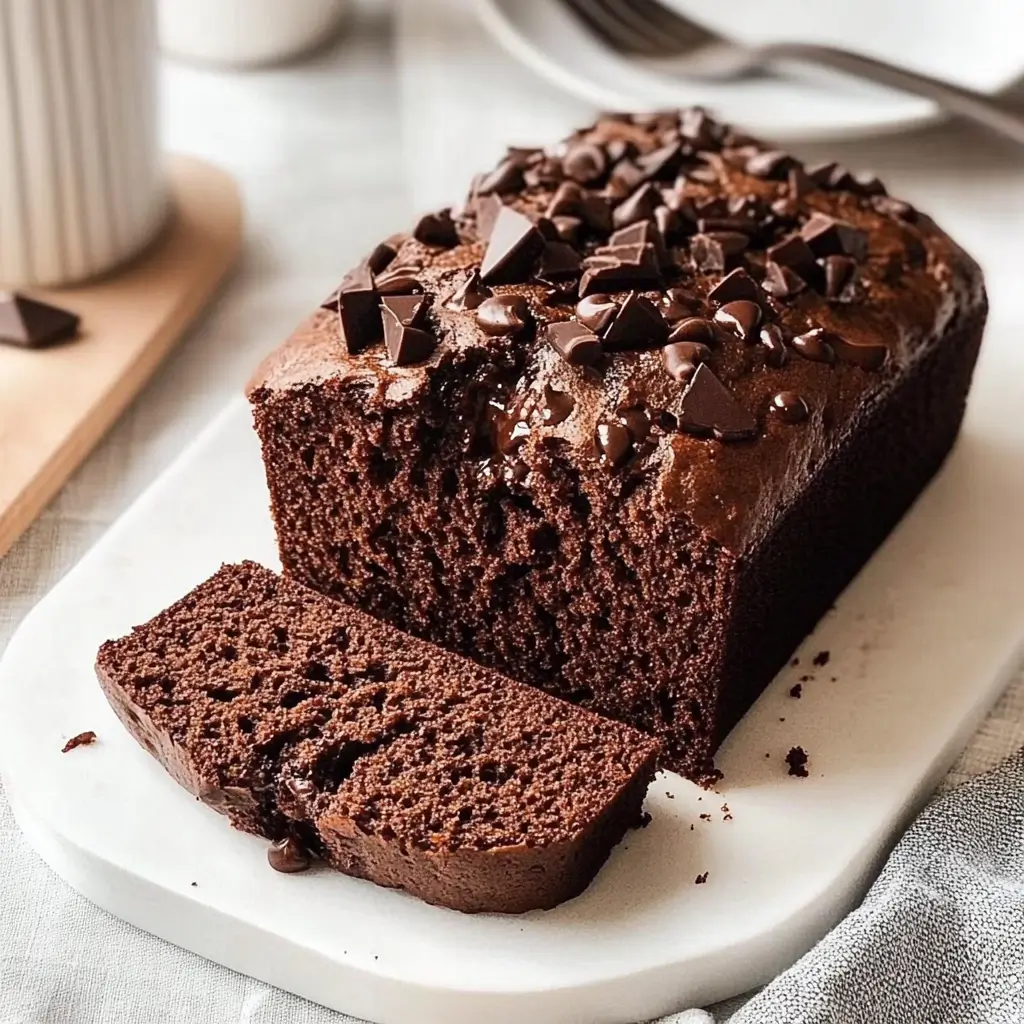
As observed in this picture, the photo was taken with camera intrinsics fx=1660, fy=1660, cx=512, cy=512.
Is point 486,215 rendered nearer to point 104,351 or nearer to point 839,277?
point 839,277

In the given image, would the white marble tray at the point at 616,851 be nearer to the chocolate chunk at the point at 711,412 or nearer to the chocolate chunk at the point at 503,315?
the chocolate chunk at the point at 711,412

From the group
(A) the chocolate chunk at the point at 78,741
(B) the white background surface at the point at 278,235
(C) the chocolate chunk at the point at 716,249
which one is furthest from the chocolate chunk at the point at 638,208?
(A) the chocolate chunk at the point at 78,741

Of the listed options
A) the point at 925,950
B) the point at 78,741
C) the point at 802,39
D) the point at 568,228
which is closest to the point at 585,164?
the point at 568,228

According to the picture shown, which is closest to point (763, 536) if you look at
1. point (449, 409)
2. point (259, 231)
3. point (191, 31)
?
point (449, 409)

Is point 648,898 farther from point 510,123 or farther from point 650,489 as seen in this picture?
point 510,123

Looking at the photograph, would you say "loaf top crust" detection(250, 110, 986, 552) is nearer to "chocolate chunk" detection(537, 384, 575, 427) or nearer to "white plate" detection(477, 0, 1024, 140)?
"chocolate chunk" detection(537, 384, 575, 427)

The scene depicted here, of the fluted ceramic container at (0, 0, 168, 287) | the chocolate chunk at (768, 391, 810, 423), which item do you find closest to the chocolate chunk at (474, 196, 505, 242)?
the chocolate chunk at (768, 391, 810, 423)
